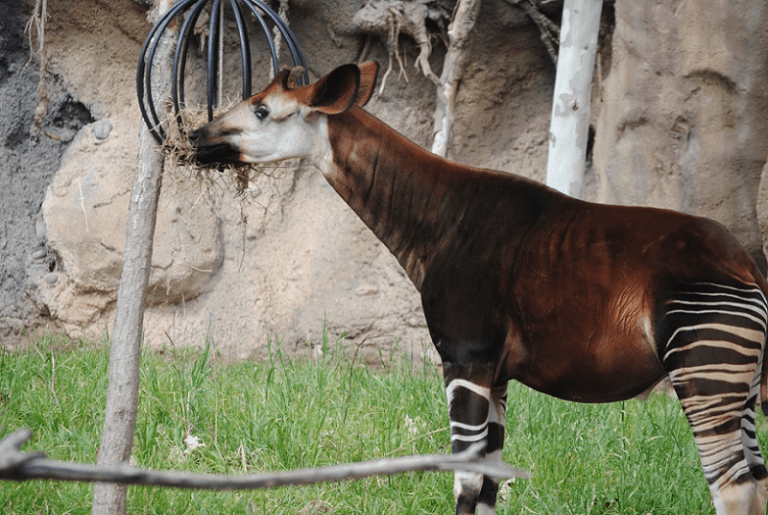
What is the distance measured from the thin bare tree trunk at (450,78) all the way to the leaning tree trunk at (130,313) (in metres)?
2.56

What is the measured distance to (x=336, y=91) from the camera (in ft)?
8.38

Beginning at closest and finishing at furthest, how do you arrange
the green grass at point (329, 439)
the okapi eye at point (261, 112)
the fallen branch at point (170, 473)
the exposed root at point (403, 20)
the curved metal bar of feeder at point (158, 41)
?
the fallen branch at point (170, 473)
the curved metal bar of feeder at point (158, 41)
the okapi eye at point (261, 112)
the green grass at point (329, 439)
the exposed root at point (403, 20)

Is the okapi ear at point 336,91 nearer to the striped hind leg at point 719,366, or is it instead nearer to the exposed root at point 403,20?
the striped hind leg at point 719,366

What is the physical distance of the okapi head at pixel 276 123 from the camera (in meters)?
2.55

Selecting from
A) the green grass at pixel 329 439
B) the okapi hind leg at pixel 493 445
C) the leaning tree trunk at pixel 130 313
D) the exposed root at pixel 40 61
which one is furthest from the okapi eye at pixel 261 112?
the exposed root at pixel 40 61

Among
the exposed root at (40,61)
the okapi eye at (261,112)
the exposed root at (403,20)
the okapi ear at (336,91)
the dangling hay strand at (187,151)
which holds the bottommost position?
the dangling hay strand at (187,151)

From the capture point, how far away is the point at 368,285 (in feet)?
17.3

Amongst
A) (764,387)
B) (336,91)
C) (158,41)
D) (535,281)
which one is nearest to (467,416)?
(535,281)

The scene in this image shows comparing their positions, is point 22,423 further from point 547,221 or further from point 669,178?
point 669,178

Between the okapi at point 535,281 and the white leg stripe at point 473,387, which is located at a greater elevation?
the okapi at point 535,281

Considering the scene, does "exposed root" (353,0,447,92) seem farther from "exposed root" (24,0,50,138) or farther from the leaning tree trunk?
the leaning tree trunk

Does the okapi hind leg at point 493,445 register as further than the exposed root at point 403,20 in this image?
No

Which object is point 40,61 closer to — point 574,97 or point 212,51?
point 212,51

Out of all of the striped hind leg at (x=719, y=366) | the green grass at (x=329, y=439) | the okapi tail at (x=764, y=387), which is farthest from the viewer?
the green grass at (x=329, y=439)
